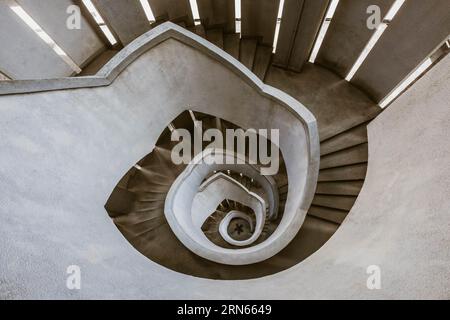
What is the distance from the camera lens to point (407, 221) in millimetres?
2113

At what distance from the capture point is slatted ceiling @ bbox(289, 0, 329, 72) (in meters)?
4.77

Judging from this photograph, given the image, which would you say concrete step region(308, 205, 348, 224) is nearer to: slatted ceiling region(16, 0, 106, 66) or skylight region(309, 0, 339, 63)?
skylight region(309, 0, 339, 63)

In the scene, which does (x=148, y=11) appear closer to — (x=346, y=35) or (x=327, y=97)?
(x=346, y=35)

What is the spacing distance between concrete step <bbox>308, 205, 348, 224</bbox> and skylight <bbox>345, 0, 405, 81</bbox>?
125 inches

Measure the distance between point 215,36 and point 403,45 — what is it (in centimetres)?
377

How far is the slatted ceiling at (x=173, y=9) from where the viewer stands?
585 centimetres

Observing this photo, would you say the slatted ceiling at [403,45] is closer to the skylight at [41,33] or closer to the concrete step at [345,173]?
the concrete step at [345,173]

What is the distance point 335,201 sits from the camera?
14.6 feet

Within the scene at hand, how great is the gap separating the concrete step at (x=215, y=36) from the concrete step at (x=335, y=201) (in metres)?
3.98

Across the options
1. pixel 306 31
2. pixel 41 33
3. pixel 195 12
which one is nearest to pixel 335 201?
pixel 306 31

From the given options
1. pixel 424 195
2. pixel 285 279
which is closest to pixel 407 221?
pixel 424 195

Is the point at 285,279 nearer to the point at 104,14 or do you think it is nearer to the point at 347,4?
the point at 347,4

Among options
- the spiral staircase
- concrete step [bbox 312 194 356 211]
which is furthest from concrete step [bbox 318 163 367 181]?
concrete step [bbox 312 194 356 211]
